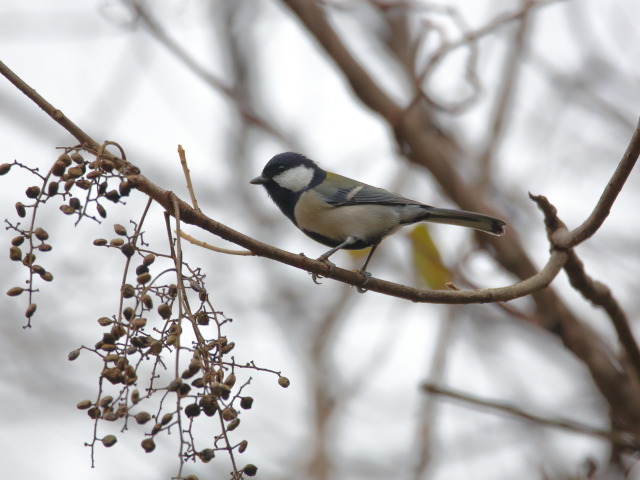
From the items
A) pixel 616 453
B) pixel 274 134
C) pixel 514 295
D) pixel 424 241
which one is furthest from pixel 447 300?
pixel 274 134

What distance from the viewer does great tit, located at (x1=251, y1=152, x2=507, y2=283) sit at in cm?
375

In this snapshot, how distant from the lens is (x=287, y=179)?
4.11m

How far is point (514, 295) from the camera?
2465mm

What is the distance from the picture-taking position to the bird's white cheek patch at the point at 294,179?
13.3 ft

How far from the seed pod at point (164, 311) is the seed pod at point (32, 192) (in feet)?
1.50

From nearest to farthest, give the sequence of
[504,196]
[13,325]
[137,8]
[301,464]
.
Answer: [137,8] → [504,196] → [13,325] → [301,464]

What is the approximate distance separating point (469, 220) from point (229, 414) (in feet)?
6.68

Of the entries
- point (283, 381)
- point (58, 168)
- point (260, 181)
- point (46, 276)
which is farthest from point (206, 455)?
point (260, 181)

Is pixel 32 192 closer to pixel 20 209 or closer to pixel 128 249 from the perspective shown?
pixel 20 209

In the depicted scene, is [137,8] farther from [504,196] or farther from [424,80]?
[504,196]

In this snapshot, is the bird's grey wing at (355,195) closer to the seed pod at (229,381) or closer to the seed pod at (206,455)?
the seed pod at (229,381)

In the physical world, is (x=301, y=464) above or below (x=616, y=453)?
above

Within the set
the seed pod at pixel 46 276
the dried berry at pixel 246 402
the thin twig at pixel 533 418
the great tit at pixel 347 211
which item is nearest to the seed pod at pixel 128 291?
the seed pod at pixel 46 276

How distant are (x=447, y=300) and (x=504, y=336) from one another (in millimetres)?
4023
